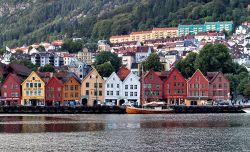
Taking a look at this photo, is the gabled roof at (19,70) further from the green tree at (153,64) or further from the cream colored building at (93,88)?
the green tree at (153,64)

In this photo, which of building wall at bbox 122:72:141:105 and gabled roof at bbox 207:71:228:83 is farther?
gabled roof at bbox 207:71:228:83

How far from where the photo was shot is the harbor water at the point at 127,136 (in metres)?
50.8

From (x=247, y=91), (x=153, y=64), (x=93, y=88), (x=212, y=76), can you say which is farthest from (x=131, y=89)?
(x=153, y=64)

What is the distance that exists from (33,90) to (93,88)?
404 inches

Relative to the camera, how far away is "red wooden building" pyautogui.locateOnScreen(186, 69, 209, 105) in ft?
389

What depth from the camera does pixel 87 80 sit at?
11788cm

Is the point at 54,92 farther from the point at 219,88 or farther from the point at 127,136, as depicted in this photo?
the point at 127,136

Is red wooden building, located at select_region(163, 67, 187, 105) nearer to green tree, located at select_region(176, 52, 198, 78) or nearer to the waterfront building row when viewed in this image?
the waterfront building row

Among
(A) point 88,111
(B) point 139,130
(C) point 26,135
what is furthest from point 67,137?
(A) point 88,111

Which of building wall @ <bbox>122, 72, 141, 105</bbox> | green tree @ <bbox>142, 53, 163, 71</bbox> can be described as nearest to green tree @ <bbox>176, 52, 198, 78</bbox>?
green tree @ <bbox>142, 53, 163, 71</bbox>

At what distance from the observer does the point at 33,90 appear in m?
119

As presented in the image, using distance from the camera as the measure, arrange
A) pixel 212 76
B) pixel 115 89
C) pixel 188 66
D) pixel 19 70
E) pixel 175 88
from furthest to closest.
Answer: pixel 188 66 < pixel 19 70 < pixel 212 76 < pixel 175 88 < pixel 115 89

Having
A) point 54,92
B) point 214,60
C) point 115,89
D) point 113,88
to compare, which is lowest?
point 54,92

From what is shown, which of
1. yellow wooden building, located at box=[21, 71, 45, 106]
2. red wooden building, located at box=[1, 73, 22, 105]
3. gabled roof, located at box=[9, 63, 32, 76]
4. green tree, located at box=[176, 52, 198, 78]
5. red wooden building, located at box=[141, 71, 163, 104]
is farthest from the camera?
green tree, located at box=[176, 52, 198, 78]
